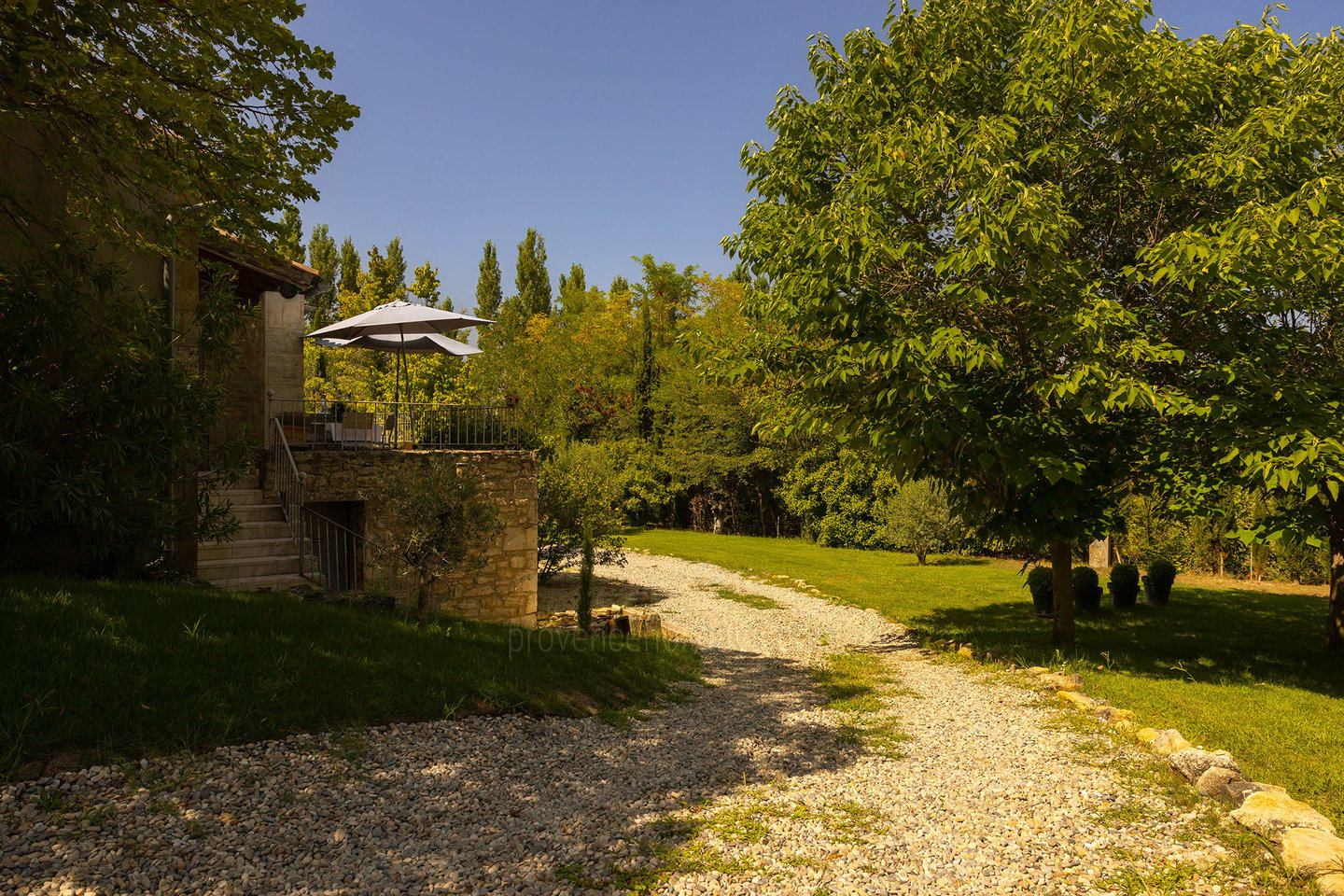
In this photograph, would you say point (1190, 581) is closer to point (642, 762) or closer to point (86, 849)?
point (642, 762)

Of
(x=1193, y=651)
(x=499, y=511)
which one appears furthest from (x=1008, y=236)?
(x=499, y=511)

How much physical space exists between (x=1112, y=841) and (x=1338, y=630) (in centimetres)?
853

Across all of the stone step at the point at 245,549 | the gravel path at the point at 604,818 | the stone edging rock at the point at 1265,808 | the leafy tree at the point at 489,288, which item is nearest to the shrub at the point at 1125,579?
the stone edging rock at the point at 1265,808

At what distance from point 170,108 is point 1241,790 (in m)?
9.61

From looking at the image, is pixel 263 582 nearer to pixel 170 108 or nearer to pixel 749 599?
pixel 170 108

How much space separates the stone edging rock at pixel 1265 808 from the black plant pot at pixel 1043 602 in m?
5.93

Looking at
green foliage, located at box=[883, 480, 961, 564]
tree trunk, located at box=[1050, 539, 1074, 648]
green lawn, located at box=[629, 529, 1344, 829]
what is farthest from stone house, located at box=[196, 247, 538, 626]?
green foliage, located at box=[883, 480, 961, 564]

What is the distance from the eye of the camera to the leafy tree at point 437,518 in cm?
896

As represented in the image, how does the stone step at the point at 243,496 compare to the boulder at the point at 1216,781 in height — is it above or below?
above

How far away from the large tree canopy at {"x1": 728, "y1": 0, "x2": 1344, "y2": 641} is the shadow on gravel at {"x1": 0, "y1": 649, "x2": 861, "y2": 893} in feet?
14.1

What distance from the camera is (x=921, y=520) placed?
67.4ft

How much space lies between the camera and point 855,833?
4.57 metres

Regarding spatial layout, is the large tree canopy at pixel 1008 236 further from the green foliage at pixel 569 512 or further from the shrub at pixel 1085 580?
the green foliage at pixel 569 512

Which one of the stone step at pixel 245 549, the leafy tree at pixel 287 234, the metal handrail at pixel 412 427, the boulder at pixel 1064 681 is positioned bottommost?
the boulder at pixel 1064 681
